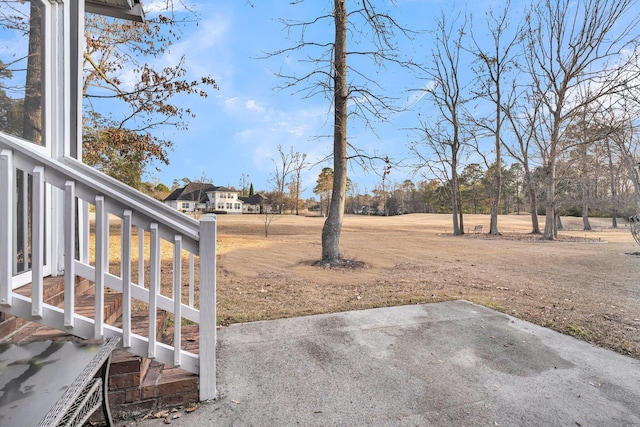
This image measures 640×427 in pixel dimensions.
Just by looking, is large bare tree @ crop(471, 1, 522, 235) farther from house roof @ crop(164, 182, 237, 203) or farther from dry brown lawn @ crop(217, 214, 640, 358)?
house roof @ crop(164, 182, 237, 203)

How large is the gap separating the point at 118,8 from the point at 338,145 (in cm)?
A: 500

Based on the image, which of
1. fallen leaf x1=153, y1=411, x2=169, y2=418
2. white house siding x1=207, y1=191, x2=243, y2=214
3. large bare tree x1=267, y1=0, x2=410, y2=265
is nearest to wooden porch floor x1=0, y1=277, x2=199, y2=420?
fallen leaf x1=153, y1=411, x2=169, y2=418

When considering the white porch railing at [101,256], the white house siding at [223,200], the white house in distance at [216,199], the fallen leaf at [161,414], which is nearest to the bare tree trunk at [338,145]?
the white porch railing at [101,256]

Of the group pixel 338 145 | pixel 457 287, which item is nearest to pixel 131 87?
pixel 338 145

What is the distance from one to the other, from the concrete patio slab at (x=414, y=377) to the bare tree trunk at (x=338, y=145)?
13.8 ft

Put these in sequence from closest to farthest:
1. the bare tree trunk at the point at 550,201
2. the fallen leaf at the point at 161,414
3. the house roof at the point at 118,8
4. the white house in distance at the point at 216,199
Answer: the fallen leaf at the point at 161,414
the house roof at the point at 118,8
the bare tree trunk at the point at 550,201
the white house in distance at the point at 216,199

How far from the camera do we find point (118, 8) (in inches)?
139

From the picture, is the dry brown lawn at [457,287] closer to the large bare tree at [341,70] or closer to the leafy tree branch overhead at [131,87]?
the large bare tree at [341,70]

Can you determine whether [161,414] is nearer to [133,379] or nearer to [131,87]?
[133,379]

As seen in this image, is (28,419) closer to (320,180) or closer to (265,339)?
(265,339)

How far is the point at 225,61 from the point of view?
26.6ft

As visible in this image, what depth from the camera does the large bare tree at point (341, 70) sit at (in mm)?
7445

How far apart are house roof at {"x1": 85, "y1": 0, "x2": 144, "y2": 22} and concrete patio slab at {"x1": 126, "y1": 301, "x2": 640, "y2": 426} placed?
3773mm

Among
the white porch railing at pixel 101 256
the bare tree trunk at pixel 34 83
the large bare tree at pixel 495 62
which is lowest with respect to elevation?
the white porch railing at pixel 101 256
